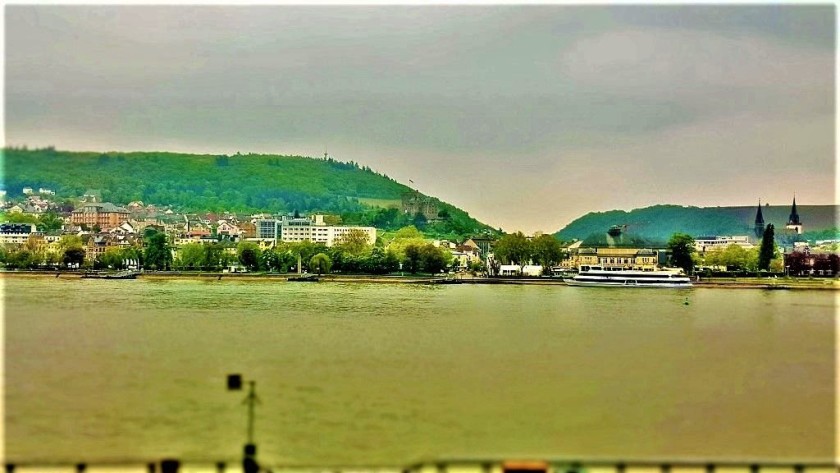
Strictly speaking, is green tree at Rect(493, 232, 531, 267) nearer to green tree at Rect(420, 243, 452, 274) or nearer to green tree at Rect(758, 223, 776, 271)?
green tree at Rect(420, 243, 452, 274)

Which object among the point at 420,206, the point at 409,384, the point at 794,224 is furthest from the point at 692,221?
the point at 409,384

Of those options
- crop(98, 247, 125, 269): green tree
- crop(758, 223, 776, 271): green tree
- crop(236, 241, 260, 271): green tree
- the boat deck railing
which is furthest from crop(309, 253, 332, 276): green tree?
the boat deck railing

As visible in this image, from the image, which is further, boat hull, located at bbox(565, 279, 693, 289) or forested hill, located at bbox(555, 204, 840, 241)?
forested hill, located at bbox(555, 204, 840, 241)

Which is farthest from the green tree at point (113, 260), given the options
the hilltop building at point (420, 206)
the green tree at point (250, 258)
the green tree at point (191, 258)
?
the hilltop building at point (420, 206)

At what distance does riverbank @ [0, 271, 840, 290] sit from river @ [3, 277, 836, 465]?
33.8 ft

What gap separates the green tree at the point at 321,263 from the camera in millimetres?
25531

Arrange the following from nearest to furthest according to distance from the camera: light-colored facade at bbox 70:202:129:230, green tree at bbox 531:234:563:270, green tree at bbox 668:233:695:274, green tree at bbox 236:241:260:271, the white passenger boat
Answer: the white passenger boat → green tree at bbox 668:233:695:274 → green tree at bbox 236:241:260:271 → green tree at bbox 531:234:563:270 → light-colored facade at bbox 70:202:129:230

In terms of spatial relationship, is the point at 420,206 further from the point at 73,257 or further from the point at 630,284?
the point at 630,284

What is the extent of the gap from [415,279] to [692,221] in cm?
2830

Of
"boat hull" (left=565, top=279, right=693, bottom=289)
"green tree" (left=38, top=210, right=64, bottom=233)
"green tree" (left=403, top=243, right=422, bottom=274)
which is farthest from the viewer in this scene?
"green tree" (left=38, top=210, right=64, bottom=233)

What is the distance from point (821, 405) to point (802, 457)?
152 cm

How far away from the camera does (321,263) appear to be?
25.6 m

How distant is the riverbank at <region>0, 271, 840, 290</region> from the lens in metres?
22.9

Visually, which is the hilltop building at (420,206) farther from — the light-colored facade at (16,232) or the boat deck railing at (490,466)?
the boat deck railing at (490,466)
